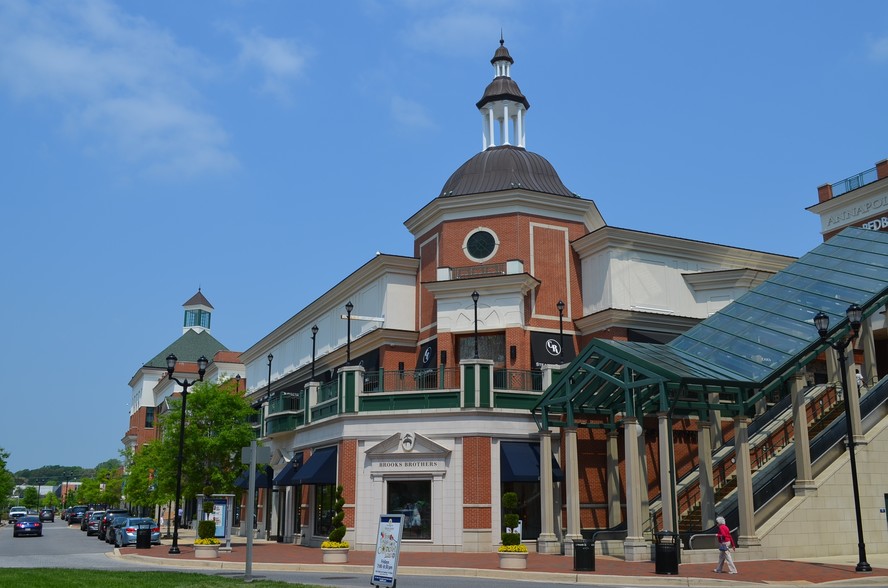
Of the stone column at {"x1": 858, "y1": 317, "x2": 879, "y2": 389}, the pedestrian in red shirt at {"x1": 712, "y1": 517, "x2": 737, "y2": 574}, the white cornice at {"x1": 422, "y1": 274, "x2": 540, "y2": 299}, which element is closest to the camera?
the pedestrian in red shirt at {"x1": 712, "y1": 517, "x2": 737, "y2": 574}

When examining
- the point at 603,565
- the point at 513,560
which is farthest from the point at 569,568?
the point at 513,560

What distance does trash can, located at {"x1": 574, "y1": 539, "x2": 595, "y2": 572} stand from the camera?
23062 mm

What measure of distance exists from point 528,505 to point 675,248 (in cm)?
1533

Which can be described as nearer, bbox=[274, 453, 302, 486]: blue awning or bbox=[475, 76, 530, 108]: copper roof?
bbox=[274, 453, 302, 486]: blue awning

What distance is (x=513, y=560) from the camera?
2455cm

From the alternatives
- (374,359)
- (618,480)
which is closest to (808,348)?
(618,480)

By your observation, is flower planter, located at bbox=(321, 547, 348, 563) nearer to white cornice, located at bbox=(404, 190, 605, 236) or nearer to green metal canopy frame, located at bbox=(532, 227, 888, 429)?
green metal canopy frame, located at bbox=(532, 227, 888, 429)

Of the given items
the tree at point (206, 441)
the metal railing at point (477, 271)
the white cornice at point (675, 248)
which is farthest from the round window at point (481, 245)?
the tree at point (206, 441)

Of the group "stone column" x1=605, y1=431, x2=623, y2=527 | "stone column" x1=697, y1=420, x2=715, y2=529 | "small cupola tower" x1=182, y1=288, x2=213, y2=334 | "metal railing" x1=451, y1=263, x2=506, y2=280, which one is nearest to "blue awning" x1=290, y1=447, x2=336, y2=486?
"metal railing" x1=451, y1=263, x2=506, y2=280

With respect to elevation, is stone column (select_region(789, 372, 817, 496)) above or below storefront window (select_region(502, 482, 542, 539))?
above

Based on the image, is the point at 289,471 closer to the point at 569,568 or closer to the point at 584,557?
the point at 569,568

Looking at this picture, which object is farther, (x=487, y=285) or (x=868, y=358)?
(x=487, y=285)

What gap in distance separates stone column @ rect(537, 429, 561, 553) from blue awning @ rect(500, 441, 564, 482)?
43cm

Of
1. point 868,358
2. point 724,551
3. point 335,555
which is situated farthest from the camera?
point 868,358
